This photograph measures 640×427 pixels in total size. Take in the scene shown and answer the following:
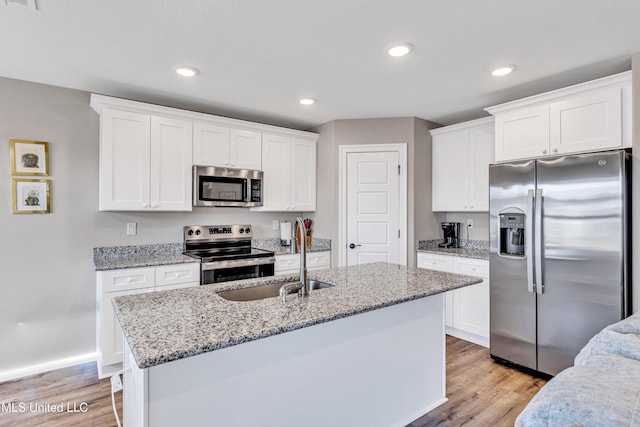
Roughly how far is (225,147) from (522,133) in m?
2.86

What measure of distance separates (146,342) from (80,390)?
212 centimetres

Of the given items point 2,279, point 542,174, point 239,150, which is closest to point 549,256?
point 542,174

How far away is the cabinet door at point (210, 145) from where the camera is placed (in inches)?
134

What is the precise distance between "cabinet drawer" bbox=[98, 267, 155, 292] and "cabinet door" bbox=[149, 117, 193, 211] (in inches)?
24.5

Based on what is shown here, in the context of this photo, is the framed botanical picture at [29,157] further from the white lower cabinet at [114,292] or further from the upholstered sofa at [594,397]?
the upholstered sofa at [594,397]

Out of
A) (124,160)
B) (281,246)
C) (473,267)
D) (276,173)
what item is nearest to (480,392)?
(473,267)

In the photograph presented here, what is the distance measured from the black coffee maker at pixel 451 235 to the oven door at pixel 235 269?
6.98 feet

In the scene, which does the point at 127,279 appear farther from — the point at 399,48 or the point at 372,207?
the point at 399,48

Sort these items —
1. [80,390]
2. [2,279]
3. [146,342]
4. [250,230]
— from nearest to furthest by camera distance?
[146,342], [80,390], [2,279], [250,230]

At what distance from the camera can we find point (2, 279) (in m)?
2.76

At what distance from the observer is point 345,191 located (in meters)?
4.05

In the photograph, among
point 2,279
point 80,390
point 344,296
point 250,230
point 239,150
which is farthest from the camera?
point 250,230

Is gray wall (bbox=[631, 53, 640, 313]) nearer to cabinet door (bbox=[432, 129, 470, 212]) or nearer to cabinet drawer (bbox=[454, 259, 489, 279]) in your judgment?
cabinet drawer (bbox=[454, 259, 489, 279])

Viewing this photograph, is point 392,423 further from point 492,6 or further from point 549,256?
point 492,6
